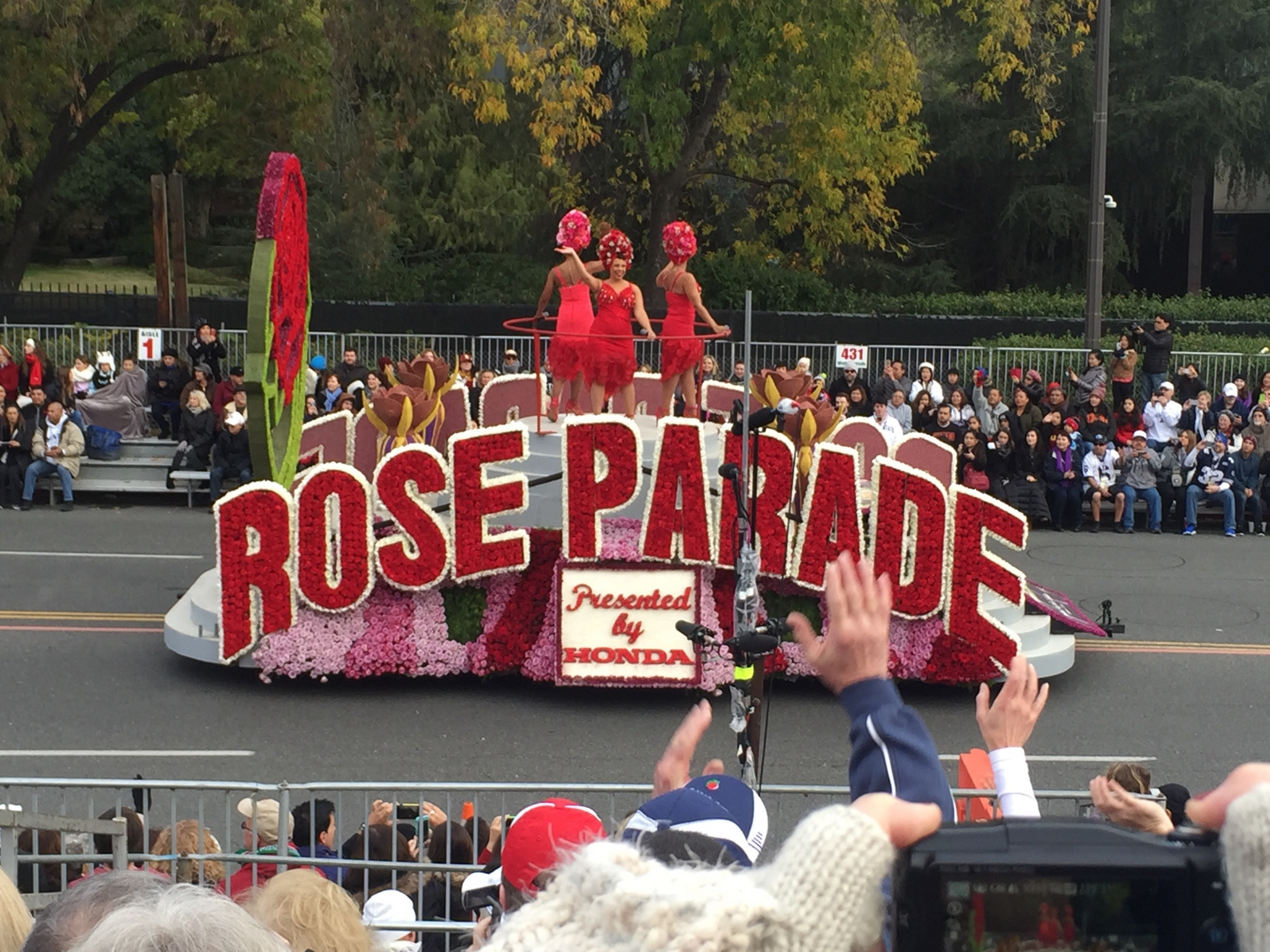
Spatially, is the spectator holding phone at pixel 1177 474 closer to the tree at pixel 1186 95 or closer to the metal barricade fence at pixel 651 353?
the metal barricade fence at pixel 651 353

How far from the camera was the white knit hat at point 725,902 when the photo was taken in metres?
1.85

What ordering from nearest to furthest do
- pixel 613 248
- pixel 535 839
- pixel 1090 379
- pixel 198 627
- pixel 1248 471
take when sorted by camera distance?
1. pixel 535 839
2. pixel 198 627
3. pixel 613 248
4. pixel 1248 471
5. pixel 1090 379

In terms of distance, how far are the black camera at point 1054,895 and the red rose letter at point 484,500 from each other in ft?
36.5

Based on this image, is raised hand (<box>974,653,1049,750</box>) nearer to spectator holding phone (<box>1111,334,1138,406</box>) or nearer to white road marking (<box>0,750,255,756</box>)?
white road marking (<box>0,750,255,756</box>)

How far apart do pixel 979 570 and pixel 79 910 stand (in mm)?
10934

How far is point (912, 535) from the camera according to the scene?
43.1 feet

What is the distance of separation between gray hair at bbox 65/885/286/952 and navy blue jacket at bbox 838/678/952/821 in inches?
36.6

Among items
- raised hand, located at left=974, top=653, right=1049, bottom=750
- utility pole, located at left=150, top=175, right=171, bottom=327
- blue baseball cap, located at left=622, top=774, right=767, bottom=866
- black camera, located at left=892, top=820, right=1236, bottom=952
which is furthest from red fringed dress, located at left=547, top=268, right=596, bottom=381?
black camera, located at left=892, top=820, right=1236, bottom=952

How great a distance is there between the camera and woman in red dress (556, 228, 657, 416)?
1412cm

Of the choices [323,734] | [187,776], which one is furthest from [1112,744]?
[187,776]

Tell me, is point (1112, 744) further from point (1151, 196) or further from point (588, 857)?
point (1151, 196)

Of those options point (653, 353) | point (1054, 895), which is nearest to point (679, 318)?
point (653, 353)

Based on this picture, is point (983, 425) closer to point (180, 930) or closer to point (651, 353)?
point (651, 353)

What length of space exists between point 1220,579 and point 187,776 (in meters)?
10.8
